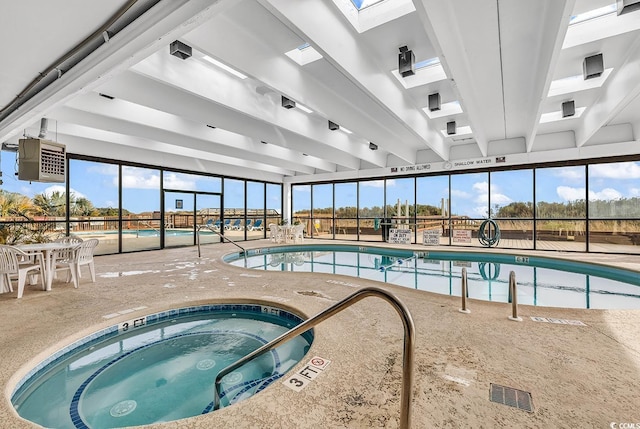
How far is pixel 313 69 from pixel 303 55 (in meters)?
0.23

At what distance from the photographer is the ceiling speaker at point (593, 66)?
3.65 meters

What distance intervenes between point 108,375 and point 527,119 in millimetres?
7831

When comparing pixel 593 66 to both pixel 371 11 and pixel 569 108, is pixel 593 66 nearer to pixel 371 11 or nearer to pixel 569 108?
pixel 569 108

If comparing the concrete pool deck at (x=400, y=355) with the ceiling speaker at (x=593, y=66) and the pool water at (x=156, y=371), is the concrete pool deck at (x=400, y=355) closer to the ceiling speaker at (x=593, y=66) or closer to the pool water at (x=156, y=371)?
the pool water at (x=156, y=371)

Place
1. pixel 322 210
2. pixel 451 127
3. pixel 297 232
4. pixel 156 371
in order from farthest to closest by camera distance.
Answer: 1. pixel 322 210
2. pixel 297 232
3. pixel 451 127
4. pixel 156 371

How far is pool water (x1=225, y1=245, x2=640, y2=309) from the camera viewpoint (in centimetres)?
441

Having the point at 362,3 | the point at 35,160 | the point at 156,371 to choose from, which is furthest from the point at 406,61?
the point at 35,160

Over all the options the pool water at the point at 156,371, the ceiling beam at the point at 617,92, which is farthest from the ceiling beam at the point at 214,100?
the ceiling beam at the point at 617,92

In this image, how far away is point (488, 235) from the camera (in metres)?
8.73

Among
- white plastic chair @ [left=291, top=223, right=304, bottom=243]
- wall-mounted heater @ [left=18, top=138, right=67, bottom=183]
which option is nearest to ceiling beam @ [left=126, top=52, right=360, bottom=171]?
wall-mounted heater @ [left=18, top=138, right=67, bottom=183]

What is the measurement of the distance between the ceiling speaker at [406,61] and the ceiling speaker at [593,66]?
2348 millimetres

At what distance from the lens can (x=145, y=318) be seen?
10.4 ft

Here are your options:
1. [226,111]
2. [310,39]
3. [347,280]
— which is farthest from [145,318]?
[226,111]

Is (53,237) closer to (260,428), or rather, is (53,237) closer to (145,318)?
(145,318)
